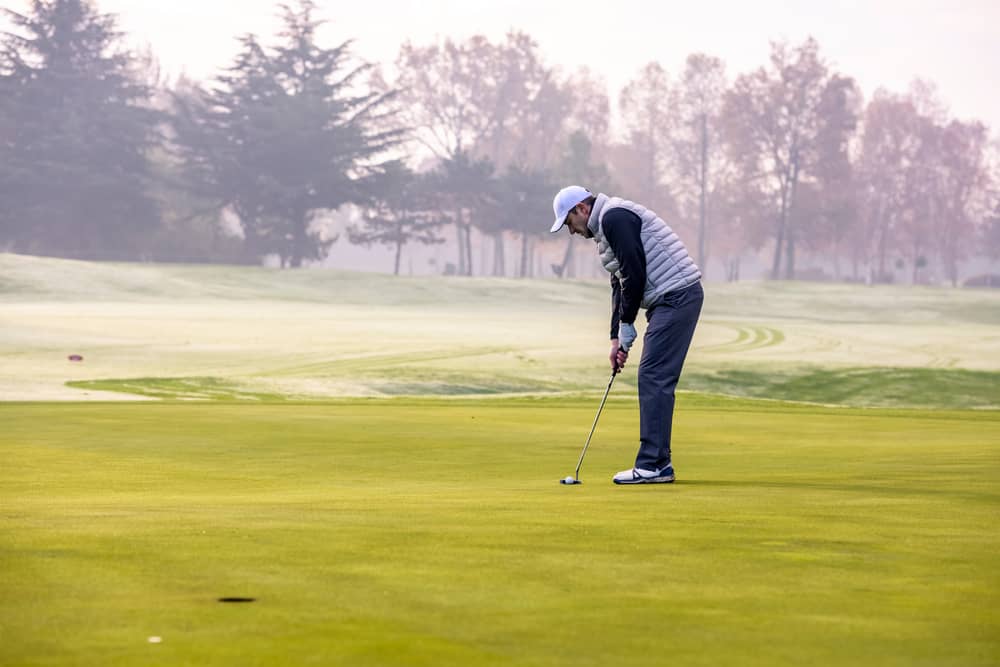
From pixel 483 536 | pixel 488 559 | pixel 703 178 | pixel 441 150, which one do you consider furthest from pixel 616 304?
pixel 441 150

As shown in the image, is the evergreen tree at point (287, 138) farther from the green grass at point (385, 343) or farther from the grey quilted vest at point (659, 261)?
the grey quilted vest at point (659, 261)

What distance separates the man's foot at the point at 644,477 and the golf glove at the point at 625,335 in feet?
2.68

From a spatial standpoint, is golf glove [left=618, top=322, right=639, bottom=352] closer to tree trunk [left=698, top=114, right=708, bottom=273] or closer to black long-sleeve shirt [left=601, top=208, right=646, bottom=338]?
black long-sleeve shirt [left=601, top=208, right=646, bottom=338]

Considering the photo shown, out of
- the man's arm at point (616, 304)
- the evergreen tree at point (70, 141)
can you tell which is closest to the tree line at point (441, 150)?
the evergreen tree at point (70, 141)

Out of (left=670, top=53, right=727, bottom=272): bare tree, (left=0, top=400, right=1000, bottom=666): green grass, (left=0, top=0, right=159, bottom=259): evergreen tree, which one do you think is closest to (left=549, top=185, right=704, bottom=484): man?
(left=0, top=400, right=1000, bottom=666): green grass

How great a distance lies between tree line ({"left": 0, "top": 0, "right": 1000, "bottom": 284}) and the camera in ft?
274

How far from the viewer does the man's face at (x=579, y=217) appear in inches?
374

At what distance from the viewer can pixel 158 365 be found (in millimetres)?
30016

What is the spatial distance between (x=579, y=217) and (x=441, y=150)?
99.3 m

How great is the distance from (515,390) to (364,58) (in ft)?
205

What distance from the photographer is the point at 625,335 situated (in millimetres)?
9500

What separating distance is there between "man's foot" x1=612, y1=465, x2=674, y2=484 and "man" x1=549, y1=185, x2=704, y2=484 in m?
0.01

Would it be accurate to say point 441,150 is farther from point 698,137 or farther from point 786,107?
point 786,107

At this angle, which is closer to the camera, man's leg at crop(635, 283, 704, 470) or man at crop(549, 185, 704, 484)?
man at crop(549, 185, 704, 484)
